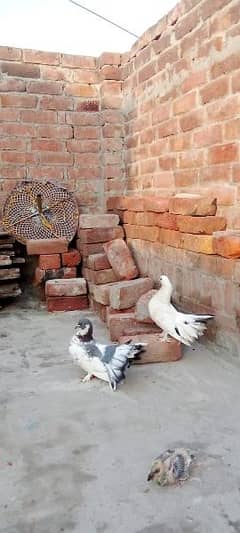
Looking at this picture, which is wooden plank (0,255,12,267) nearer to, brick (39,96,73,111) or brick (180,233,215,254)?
brick (39,96,73,111)

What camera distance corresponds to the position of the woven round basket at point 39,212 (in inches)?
206

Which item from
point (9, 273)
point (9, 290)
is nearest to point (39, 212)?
point (9, 273)

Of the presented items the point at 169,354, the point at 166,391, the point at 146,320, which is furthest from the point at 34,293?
the point at 166,391

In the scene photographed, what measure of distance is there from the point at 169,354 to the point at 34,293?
2619 millimetres

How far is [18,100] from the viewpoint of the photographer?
534cm

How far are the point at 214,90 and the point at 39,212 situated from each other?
2.58 meters

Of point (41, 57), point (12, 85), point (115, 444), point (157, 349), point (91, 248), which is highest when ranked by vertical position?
point (41, 57)

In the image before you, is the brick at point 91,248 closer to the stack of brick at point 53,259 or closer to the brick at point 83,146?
the stack of brick at point 53,259

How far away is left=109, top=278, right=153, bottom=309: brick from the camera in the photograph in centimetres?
398

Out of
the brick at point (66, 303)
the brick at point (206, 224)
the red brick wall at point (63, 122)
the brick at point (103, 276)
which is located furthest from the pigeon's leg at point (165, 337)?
the red brick wall at point (63, 122)

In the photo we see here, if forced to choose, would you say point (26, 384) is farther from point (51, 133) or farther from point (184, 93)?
point (51, 133)

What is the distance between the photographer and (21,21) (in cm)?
620

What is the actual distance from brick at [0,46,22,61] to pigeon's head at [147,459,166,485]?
192 inches

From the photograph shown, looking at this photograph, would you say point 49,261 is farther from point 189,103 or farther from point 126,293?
point 189,103
